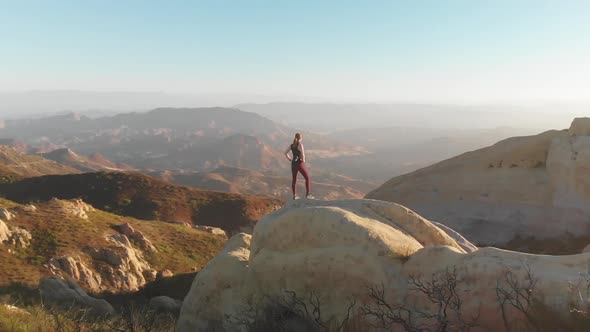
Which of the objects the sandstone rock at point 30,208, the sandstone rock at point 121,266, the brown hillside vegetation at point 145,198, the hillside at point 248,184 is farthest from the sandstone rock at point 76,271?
the hillside at point 248,184

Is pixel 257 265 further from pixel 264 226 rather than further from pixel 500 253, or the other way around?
pixel 500 253

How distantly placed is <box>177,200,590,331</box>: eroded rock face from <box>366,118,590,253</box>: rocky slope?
1234 cm

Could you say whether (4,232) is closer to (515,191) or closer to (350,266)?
(350,266)

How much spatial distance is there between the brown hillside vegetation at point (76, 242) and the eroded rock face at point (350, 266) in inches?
543

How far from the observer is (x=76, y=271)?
22.4 meters

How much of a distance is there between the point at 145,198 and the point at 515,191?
52.6 m

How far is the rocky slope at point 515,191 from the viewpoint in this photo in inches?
812

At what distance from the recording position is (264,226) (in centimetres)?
1214

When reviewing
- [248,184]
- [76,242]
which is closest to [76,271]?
[76,242]

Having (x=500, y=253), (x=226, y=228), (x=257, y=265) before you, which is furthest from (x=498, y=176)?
(x=226, y=228)

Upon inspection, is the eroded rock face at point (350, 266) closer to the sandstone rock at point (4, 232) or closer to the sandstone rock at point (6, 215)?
the sandstone rock at point (4, 232)

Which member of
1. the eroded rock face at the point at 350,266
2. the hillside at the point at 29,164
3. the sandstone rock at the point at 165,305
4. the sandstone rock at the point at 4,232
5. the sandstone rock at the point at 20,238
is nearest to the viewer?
the eroded rock face at the point at 350,266

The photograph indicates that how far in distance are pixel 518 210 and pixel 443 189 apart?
5204 millimetres

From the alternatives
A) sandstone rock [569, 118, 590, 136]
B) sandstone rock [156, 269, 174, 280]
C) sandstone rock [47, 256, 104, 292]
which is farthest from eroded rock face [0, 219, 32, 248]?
sandstone rock [569, 118, 590, 136]
